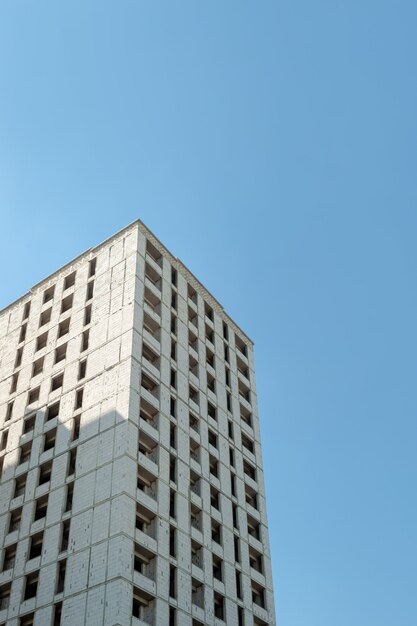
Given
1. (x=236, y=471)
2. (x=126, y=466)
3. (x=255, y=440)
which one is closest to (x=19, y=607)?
(x=126, y=466)

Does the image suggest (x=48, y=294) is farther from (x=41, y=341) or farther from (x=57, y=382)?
(x=57, y=382)

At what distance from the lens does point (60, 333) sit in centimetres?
6500

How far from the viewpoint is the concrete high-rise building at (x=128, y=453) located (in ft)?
157

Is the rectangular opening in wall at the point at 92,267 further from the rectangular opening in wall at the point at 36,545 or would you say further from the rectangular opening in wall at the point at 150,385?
the rectangular opening in wall at the point at 36,545

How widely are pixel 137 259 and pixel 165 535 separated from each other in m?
23.4

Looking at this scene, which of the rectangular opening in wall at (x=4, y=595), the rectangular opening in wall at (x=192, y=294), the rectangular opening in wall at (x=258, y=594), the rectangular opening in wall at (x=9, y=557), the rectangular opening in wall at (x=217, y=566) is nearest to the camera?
the rectangular opening in wall at (x=4, y=595)

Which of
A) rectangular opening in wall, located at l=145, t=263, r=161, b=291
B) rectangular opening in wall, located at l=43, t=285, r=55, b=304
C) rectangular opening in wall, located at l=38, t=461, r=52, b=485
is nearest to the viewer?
rectangular opening in wall, located at l=38, t=461, r=52, b=485

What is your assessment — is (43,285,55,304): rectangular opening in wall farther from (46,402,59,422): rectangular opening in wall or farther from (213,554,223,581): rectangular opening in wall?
(213,554,223,581): rectangular opening in wall

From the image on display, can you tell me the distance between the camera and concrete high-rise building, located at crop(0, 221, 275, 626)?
47875mm

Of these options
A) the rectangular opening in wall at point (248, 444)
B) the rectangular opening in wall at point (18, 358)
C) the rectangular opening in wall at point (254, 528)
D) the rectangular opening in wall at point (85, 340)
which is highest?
the rectangular opening in wall at point (18, 358)

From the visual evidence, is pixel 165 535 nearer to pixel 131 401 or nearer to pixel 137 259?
pixel 131 401

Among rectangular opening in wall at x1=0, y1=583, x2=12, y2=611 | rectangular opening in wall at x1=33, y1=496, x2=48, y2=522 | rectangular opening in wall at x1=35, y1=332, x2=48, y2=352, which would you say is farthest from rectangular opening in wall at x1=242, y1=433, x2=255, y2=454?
rectangular opening in wall at x1=0, y1=583, x2=12, y2=611

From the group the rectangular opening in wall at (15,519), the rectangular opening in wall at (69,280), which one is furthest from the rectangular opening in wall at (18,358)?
the rectangular opening in wall at (15,519)

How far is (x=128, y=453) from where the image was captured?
50969 millimetres
